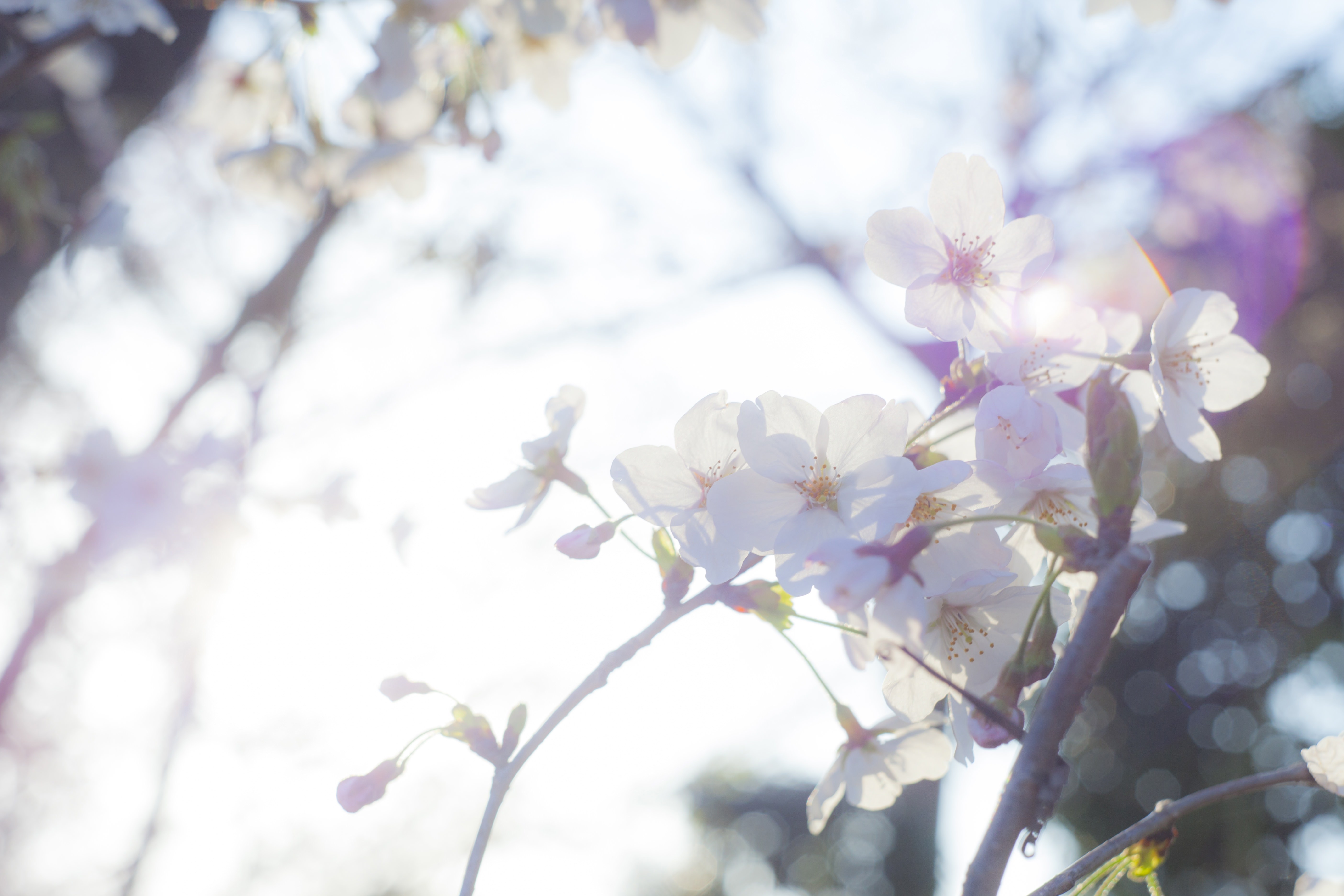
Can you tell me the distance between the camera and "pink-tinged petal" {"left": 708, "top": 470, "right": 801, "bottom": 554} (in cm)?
57

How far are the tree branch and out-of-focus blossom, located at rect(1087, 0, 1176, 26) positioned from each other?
1130 mm

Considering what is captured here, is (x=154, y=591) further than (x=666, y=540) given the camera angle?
Yes

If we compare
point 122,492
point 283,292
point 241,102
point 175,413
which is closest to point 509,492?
point 241,102

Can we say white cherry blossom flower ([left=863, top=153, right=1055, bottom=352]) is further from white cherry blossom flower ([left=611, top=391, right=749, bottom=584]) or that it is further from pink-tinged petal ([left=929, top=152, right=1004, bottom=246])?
white cherry blossom flower ([left=611, top=391, right=749, bottom=584])

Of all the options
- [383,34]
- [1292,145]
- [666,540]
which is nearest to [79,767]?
[383,34]

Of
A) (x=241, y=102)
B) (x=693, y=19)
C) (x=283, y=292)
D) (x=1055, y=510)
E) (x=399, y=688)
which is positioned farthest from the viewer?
(x=283, y=292)

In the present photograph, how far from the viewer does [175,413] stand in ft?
12.2

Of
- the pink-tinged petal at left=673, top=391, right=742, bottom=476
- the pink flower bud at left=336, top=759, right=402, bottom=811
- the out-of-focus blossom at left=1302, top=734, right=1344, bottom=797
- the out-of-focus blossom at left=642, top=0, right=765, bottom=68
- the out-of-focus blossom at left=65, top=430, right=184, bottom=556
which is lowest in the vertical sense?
the out-of-focus blossom at left=1302, top=734, right=1344, bottom=797

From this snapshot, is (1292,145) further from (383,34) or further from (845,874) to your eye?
(845,874)

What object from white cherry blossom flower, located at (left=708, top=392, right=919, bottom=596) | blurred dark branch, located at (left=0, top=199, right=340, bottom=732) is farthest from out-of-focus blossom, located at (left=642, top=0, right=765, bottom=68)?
blurred dark branch, located at (left=0, top=199, right=340, bottom=732)

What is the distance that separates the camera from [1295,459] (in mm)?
6508

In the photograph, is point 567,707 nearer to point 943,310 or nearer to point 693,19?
point 943,310

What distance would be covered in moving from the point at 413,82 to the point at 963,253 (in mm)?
985

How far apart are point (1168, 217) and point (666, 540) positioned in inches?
231
